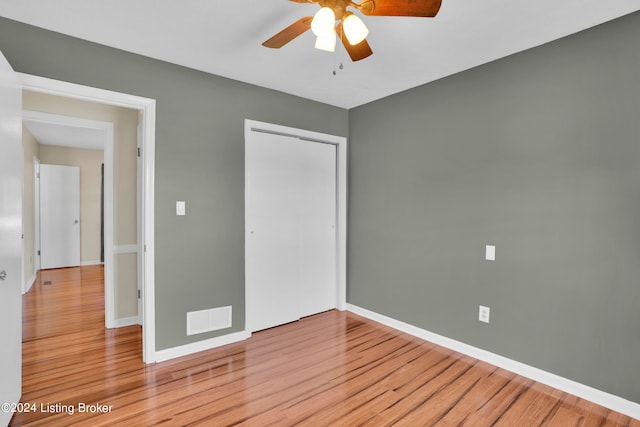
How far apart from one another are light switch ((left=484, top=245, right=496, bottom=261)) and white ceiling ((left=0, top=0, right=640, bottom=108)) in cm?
153

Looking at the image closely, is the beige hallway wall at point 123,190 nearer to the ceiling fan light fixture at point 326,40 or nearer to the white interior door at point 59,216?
the ceiling fan light fixture at point 326,40

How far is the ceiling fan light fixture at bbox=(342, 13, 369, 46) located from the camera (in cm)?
156

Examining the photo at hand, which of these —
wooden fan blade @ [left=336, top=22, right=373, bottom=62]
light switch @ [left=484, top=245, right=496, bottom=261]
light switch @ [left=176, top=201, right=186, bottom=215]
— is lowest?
light switch @ [left=484, top=245, right=496, bottom=261]

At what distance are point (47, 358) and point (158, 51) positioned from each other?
8.69 feet

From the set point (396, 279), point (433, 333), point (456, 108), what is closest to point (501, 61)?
point (456, 108)

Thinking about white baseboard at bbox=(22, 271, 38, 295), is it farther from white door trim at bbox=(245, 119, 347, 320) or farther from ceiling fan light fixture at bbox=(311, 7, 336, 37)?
ceiling fan light fixture at bbox=(311, 7, 336, 37)

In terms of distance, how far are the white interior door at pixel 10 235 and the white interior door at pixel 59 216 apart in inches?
206

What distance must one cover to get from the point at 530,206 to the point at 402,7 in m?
1.81

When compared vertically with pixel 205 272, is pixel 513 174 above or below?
above

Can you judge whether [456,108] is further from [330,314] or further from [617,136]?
[330,314]

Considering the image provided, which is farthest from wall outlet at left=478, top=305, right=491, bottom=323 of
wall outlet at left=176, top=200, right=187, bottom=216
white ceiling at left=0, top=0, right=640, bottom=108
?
wall outlet at left=176, top=200, right=187, bottom=216

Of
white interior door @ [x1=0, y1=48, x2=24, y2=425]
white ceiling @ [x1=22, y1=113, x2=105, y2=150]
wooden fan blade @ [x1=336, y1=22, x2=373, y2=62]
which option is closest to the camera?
white interior door @ [x1=0, y1=48, x2=24, y2=425]

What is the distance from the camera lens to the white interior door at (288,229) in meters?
3.30

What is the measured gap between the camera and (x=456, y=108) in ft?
9.61
